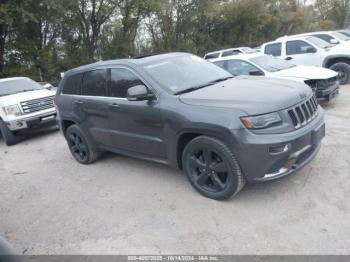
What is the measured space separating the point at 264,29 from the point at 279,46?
895 inches

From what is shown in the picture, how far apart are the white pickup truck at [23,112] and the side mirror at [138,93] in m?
4.70

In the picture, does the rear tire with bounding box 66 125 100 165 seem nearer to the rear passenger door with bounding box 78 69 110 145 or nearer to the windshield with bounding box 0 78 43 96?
the rear passenger door with bounding box 78 69 110 145

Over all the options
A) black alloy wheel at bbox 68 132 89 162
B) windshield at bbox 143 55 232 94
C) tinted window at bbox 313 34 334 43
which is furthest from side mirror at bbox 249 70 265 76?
tinted window at bbox 313 34 334 43

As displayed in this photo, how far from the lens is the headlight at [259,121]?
10.6ft

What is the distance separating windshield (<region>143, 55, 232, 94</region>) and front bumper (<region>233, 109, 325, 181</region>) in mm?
1220

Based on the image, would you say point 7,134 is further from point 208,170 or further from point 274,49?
point 274,49

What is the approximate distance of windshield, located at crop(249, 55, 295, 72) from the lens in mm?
7648

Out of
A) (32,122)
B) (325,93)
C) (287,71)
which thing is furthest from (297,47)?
(32,122)

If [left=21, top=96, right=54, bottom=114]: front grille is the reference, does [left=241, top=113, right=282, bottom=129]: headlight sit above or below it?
above

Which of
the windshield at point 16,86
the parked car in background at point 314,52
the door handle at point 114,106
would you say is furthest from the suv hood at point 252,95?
the windshield at point 16,86

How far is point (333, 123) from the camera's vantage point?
6.15 meters

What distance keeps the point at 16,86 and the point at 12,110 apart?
1502 mm

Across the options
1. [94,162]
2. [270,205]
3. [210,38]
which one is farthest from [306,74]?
[210,38]

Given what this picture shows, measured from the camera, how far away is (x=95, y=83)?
488cm
